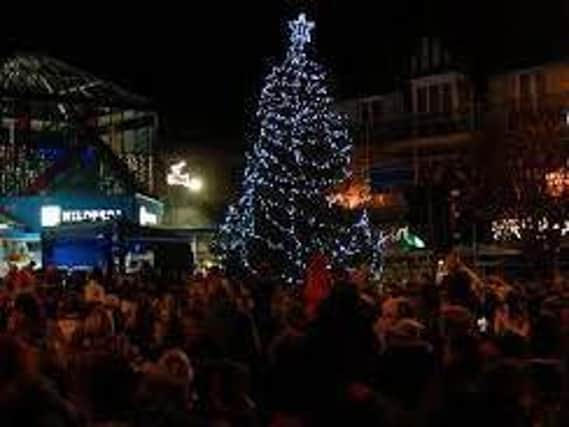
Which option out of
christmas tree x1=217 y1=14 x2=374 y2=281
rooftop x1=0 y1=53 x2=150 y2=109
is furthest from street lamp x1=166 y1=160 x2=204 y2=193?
christmas tree x1=217 y1=14 x2=374 y2=281

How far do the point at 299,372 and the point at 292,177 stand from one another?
27996mm

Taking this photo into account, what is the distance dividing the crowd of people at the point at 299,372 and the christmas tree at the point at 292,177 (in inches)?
868

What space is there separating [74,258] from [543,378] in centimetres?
2648

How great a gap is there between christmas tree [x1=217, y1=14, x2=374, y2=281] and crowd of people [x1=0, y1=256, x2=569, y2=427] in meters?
22.1

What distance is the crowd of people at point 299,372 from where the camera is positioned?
7.31m

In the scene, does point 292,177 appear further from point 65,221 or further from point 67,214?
point 67,214

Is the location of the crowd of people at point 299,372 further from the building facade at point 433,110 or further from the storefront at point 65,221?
the building facade at point 433,110

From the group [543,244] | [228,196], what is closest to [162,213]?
[228,196]

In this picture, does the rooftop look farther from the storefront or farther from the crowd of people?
the crowd of people

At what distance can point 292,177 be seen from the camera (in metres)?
36.6

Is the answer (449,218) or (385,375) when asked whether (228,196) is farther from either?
(385,375)

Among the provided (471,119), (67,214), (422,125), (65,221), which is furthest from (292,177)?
(422,125)

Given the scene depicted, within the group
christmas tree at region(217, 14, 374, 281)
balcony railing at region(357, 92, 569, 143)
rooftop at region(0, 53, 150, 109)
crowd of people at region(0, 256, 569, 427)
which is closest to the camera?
crowd of people at region(0, 256, 569, 427)

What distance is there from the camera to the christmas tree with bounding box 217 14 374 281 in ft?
119
